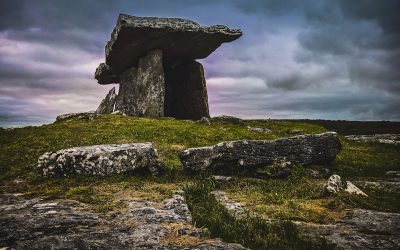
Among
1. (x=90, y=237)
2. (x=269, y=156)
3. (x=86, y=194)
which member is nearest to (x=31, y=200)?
(x=86, y=194)

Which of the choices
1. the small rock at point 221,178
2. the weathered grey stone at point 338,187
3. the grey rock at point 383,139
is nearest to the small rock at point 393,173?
the weathered grey stone at point 338,187

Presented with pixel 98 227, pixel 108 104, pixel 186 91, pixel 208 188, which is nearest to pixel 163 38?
pixel 186 91

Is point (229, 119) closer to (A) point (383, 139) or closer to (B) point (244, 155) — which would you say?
(A) point (383, 139)

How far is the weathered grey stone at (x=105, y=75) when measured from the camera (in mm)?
40431

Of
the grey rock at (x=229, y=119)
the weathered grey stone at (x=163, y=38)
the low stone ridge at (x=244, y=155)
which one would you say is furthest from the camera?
the grey rock at (x=229, y=119)

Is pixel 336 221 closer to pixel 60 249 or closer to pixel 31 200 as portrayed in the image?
pixel 60 249

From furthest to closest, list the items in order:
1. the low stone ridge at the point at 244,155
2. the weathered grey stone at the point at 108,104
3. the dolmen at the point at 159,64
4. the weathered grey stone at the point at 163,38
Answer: the weathered grey stone at the point at 108,104, the dolmen at the point at 159,64, the weathered grey stone at the point at 163,38, the low stone ridge at the point at 244,155

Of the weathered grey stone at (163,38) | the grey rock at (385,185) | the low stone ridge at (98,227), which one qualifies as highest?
the weathered grey stone at (163,38)

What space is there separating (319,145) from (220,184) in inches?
208

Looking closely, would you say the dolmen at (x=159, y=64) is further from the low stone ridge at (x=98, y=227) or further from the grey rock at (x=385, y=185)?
the low stone ridge at (x=98, y=227)

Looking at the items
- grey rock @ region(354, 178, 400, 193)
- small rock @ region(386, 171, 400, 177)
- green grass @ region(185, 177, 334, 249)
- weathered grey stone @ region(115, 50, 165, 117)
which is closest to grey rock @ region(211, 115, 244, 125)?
weathered grey stone @ region(115, 50, 165, 117)

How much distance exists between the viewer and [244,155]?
12852 mm

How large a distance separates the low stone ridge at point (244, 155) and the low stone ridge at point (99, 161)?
1.35 m

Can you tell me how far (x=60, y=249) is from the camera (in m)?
4.97
